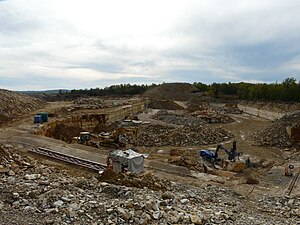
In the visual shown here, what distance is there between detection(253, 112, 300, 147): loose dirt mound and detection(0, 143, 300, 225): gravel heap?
13811 millimetres

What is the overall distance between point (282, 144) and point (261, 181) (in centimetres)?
960

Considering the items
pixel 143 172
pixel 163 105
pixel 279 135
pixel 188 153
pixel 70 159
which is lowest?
pixel 188 153

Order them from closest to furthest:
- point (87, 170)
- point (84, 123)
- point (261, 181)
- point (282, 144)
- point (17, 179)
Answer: point (17, 179) < point (87, 170) < point (261, 181) < point (282, 144) < point (84, 123)

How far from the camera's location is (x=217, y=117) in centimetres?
3634

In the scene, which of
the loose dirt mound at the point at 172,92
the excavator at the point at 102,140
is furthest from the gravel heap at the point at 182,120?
the loose dirt mound at the point at 172,92

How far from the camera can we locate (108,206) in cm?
718

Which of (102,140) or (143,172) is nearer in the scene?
(143,172)

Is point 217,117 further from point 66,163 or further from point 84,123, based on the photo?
point 66,163

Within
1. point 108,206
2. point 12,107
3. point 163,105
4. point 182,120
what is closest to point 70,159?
point 108,206

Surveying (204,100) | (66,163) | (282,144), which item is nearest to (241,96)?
(204,100)

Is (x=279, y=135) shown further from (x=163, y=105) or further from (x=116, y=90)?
(x=116, y=90)

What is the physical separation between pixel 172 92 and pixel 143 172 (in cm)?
6080

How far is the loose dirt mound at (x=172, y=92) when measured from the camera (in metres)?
69.1

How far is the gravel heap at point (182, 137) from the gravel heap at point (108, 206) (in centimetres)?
1291
